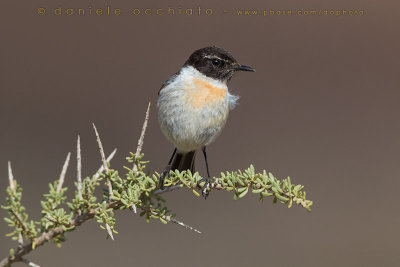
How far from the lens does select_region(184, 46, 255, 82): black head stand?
2.43m

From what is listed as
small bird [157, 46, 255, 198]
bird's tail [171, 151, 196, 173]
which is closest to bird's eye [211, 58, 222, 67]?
small bird [157, 46, 255, 198]

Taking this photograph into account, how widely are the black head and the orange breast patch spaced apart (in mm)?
87

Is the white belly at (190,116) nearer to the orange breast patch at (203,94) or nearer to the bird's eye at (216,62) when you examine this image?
the orange breast patch at (203,94)

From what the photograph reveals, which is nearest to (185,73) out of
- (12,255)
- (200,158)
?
(12,255)

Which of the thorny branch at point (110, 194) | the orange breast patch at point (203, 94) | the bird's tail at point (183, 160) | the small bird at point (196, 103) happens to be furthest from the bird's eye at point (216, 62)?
the thorny branch at point (110, 194)

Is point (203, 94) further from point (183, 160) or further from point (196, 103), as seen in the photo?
point (183, 160)

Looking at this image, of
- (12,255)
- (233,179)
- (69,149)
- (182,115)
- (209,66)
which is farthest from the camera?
(69,149)

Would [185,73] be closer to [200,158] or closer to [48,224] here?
[48,224]

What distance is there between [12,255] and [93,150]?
145 inches

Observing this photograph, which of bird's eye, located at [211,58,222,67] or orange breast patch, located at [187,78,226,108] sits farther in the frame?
bird's eye, located at [211,58,222,67]

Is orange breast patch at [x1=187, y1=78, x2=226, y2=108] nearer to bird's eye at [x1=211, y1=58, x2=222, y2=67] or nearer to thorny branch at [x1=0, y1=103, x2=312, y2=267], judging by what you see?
bird's eye at [x1=211, y1=58, x2=222, y2=67]

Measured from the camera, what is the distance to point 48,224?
960 mm

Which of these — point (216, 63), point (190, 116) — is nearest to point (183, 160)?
point (190, 116)

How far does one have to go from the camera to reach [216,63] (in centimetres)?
244
